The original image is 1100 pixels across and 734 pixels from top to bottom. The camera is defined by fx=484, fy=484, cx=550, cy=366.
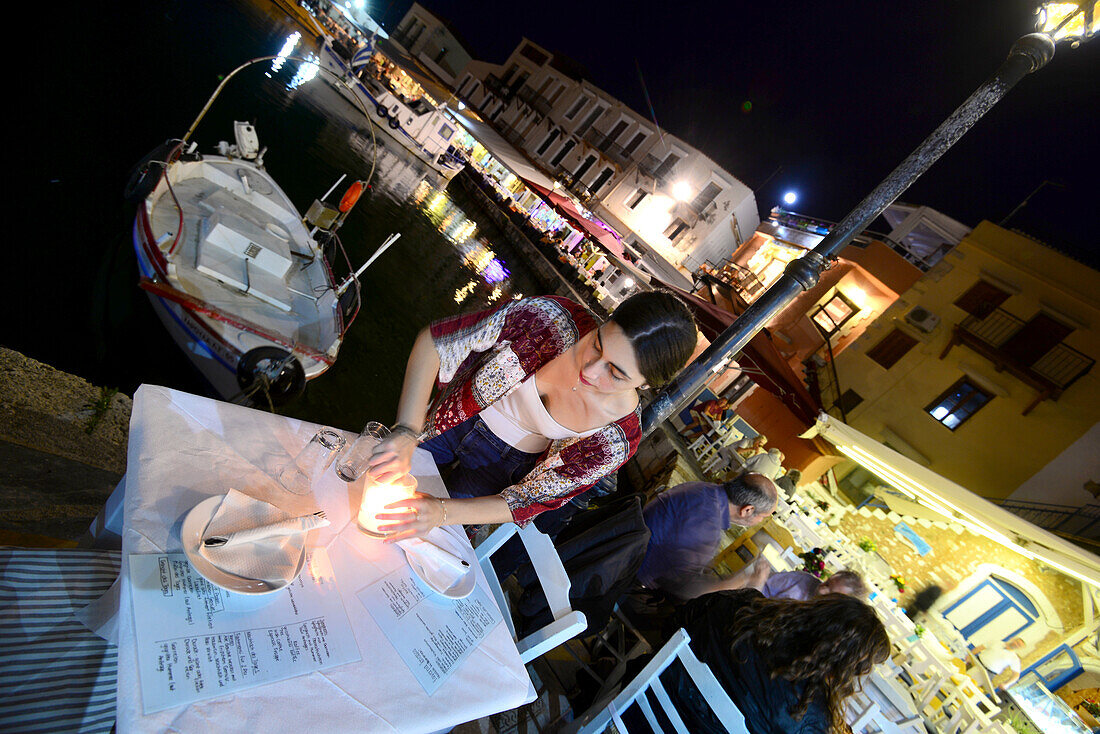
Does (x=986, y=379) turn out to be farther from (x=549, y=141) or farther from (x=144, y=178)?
(x=549, y=141)

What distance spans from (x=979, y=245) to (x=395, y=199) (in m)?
16.4

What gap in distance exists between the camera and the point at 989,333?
1001 centimetres

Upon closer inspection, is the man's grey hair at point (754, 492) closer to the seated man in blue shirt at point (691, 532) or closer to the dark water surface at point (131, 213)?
the seated man in blue shirt at point (691, 532)

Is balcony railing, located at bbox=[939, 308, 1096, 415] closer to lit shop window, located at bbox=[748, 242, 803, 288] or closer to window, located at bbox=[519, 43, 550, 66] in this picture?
lit shop window, located at bbox=[748, 242, 803, 288]

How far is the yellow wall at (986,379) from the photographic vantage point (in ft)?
29.3

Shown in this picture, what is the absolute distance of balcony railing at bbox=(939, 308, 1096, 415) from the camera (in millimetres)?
8930

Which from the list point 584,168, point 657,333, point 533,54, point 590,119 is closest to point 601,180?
point 584,168

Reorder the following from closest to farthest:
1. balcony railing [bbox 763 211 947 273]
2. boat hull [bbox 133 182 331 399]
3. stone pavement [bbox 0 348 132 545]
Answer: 1. stone pavement [bbox 0 348 132 545]
2. boat hull [bbox 133 182 331 399]
3. balcony railing [bbox 763 211 947 273]

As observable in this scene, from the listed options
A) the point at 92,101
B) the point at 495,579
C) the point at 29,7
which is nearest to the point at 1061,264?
the point at 495,579

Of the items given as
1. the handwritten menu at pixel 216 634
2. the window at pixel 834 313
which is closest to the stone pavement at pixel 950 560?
the window at pixel 834 313

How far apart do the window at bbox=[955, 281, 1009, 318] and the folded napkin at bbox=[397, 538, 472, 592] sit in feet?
42.3

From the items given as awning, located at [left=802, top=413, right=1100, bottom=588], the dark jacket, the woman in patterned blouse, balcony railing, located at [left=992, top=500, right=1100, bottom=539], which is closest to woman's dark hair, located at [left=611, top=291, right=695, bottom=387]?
the woman in patterned blouse

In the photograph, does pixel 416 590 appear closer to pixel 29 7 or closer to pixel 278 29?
pixel 29 7

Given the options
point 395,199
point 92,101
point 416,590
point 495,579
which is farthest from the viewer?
point 395,199
